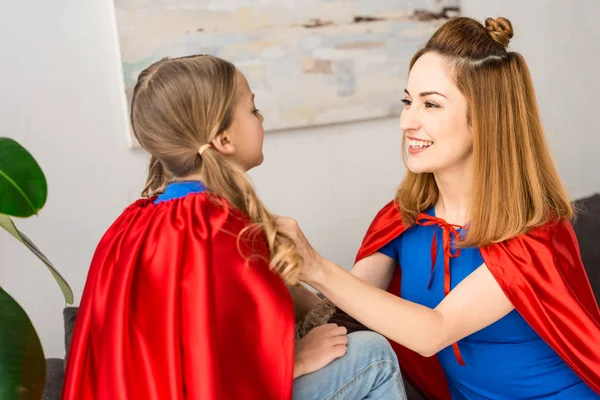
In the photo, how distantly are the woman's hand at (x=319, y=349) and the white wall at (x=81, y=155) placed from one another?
3.51 feet

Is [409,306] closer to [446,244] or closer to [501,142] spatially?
[446,244]

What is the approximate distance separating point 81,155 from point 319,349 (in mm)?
1181

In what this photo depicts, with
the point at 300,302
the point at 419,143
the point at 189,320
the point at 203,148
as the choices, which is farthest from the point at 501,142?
the point at 189,320

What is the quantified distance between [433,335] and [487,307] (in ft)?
0.49

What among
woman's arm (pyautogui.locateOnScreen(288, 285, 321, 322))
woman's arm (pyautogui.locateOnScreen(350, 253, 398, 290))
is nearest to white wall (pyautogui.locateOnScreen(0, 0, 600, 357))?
woman's arm (pyautogui.locateOnScreen(350, 253, 398, 290))

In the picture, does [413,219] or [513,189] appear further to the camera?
[413,219]

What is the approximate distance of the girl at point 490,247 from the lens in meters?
1.62

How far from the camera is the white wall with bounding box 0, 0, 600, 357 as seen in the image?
7.33ft

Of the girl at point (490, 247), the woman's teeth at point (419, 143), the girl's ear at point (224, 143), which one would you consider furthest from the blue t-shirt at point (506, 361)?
the girl's ear at point (224, 143)

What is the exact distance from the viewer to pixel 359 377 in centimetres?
147

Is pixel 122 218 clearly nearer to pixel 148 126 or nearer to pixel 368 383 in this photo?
pixel 148 126

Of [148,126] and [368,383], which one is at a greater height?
[148,126]

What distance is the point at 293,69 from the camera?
8.37 feet

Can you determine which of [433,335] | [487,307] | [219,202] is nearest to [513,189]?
[487,307]
